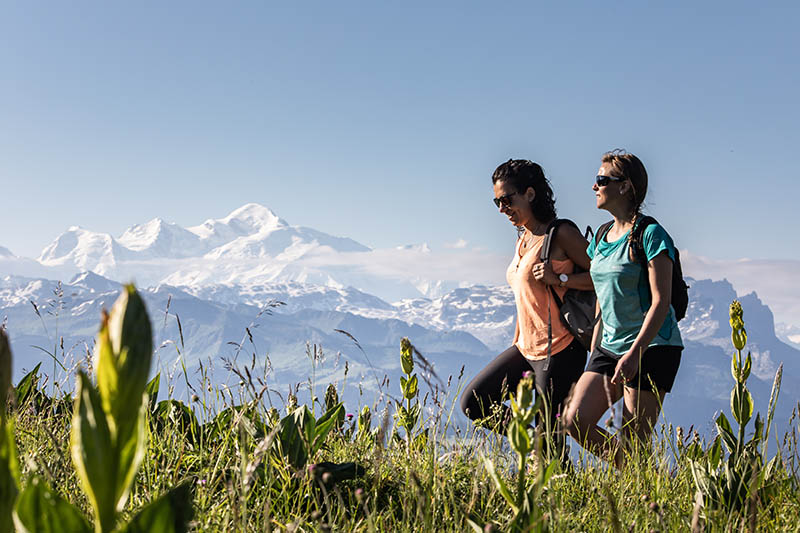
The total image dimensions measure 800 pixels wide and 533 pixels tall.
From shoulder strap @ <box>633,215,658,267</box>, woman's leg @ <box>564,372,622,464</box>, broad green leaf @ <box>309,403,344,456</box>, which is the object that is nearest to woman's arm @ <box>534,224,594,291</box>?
shoulder strap @ <box>633,215,658,267</box>

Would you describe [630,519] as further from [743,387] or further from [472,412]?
[472,412]

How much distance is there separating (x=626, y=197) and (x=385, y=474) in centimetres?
230

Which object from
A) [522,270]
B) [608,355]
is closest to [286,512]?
[608,355]

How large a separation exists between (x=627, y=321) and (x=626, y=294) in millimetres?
162

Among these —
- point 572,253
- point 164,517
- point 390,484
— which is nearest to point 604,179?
point 572,253

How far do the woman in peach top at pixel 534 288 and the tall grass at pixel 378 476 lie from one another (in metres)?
0.83

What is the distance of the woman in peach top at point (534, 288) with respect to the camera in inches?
170

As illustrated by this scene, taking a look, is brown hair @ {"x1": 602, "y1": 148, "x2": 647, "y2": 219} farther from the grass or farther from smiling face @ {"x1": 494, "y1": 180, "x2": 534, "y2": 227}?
the grass

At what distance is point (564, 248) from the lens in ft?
14.5

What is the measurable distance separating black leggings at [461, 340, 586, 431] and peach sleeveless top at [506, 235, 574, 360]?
7 centimetres

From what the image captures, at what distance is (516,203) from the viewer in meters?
4.67

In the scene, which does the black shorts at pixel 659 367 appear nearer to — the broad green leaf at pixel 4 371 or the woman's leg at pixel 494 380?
the woman's leg at pixel 494 380

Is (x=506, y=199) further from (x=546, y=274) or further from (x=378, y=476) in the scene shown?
(x=378, y=476)

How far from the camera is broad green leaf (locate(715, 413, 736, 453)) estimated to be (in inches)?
114
